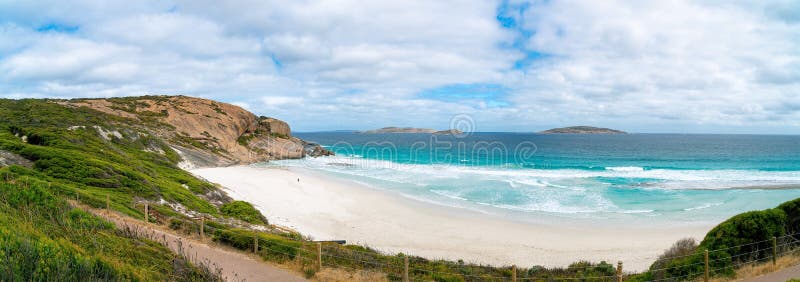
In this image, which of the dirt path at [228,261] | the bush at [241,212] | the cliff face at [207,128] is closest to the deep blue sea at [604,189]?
the bush at [241,212]

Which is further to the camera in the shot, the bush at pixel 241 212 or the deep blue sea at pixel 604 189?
the deep blue sea at pixel 604 189

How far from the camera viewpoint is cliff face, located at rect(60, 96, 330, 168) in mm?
52938

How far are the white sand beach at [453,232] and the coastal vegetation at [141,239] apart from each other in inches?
137

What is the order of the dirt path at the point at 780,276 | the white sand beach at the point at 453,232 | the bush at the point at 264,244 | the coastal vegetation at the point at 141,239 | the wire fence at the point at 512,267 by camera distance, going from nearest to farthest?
the coastal vegetation at the point at 141,239 → the dirt path at the point at 780,276 → the wire fence at the point at 512,267 → the bush at the point at 264,244 → the white sand beach at the point at 453,232

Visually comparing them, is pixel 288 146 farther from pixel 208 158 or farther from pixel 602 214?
pixel 602 214

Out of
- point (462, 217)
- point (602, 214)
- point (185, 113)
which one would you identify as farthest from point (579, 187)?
point (185, 113)

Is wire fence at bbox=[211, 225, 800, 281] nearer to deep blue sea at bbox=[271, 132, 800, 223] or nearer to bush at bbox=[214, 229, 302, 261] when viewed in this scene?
bush at bbox=[214, 229, 302, 261]

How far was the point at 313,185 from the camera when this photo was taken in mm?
39500

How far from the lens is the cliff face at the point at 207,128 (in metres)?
52.9

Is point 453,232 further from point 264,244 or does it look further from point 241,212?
point 264,244

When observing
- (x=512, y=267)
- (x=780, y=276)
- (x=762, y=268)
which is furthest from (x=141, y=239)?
(x=780, y=276)

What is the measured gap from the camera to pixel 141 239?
29.6ft

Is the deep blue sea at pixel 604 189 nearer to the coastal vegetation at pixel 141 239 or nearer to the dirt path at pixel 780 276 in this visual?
the coastal vegetation at pixel 141 239

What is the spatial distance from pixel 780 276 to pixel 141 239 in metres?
14.6
